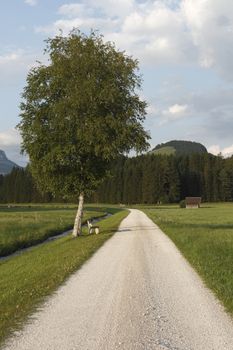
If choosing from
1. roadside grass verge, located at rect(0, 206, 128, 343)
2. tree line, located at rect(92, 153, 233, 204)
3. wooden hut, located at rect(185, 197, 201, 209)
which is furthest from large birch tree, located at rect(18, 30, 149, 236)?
tree line, located at rect(92, 153, 233, 204)

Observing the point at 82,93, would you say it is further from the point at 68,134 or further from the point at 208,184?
the point at 208,184

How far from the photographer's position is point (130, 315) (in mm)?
9641

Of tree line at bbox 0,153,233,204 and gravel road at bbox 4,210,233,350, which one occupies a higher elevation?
tree line at bbox 0,153,233,204

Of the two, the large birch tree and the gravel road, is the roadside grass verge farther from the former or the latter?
the large birch tree

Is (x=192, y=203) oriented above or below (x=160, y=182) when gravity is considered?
below

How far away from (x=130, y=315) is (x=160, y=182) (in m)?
159

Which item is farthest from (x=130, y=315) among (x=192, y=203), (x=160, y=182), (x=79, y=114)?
(x=160, y=182)

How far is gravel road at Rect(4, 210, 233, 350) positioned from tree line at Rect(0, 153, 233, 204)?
499ft

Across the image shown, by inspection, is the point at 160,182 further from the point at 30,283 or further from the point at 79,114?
the point at 30,283

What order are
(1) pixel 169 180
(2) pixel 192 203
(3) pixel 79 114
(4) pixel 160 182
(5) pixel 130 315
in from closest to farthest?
(5) pixel 130 315 → (3) pixel 79 114 → (2) pixel 192 203 → (4) pixel 160 182 → (1) pixel 169 180

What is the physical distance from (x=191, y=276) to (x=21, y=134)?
20.3 meters

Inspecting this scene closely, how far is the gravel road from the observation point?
305 inches

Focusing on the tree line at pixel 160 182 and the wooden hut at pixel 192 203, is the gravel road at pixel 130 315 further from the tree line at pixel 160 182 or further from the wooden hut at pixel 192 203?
the tree line at pixel 160 182

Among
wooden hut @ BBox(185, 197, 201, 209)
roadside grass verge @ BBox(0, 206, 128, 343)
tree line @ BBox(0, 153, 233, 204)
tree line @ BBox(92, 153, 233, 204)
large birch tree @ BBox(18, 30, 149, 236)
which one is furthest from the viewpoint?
tree line @ BBox(0, 153, 233, 204)
